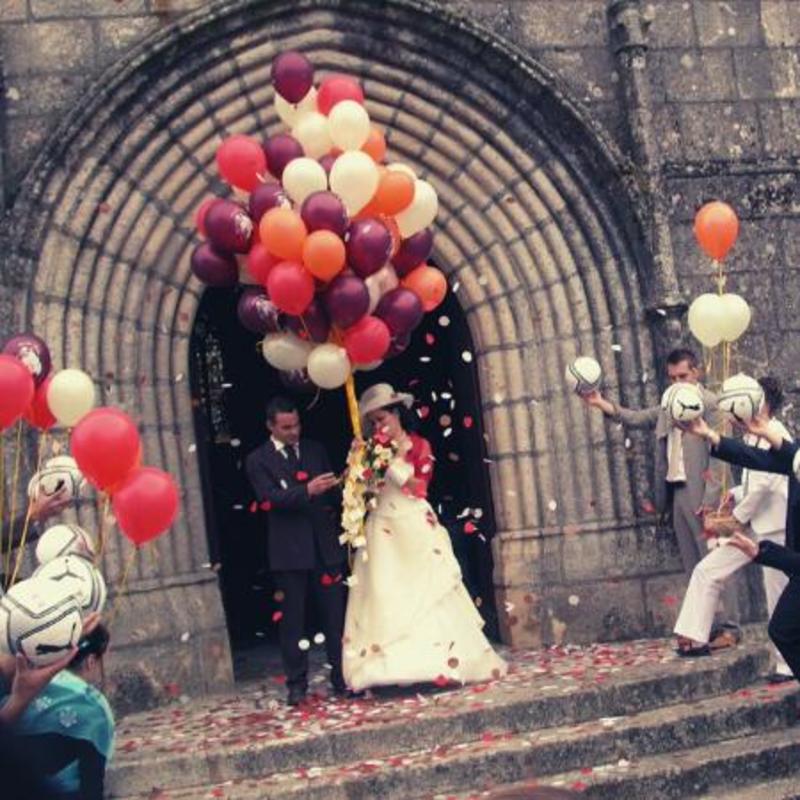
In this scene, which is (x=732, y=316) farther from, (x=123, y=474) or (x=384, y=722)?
(x=123, y=474)

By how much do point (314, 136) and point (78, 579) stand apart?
3087 mm

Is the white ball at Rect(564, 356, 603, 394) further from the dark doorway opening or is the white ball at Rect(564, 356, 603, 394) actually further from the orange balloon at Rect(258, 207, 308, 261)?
the dark doorway opening

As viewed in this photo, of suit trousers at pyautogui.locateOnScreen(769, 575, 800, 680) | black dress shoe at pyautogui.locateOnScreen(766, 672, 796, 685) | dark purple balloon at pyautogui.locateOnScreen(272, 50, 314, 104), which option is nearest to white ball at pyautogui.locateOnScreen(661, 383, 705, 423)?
suit trousers at pyautogui.locateOnScreen(769, 575, 800, 680)

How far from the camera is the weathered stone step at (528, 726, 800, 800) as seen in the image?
17.6 ft

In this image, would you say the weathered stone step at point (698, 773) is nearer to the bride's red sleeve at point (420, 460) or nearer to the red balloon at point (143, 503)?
the bride's red sleeve at point (420, 460)

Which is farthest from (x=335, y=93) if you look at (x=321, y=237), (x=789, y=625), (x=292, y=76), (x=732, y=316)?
(x=789, y=625)

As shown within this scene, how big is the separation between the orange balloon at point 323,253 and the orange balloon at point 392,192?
380 millimetres

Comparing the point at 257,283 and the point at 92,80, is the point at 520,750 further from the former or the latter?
the point at 92,80

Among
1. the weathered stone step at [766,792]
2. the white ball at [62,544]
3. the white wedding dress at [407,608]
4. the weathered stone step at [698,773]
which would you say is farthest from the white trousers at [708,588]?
the white ball at [62,544]

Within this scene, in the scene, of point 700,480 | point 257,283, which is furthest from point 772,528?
point 257,283

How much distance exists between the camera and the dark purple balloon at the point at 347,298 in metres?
5.68

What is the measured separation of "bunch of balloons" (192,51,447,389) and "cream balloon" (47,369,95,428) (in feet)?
3.25

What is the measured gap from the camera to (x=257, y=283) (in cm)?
605

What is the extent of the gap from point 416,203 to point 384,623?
2.15 m
